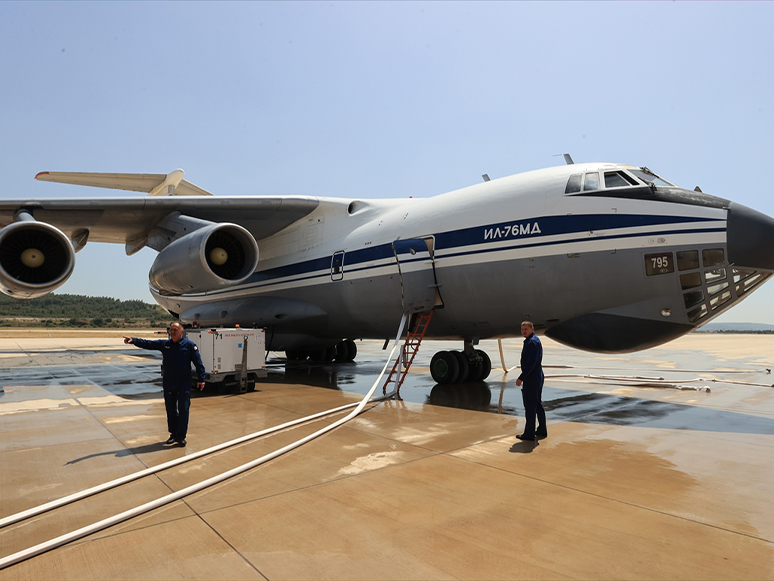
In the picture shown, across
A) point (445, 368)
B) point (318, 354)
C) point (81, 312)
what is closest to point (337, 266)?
point (445, 368)

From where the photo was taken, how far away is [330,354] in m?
14.7

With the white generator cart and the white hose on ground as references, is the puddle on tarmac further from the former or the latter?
the white hose on ground

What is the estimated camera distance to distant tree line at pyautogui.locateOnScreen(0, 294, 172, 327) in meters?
68.5

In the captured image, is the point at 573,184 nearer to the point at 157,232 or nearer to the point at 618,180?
the point at 618,180

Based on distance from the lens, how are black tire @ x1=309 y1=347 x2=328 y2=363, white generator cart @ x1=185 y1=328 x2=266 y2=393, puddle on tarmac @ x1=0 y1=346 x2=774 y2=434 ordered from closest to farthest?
1. puddle on tarmac @ x1=0 y1=346 x2=774 y2=434
2. white generator cart @ x1=185 y1=328 x2=266 y2=393
3. black tire @ x1=309 y1=347 x2=328 y2=363

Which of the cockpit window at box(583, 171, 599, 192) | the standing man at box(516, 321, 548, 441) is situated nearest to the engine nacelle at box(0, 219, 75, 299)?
the standing man at box(516, 321, 548, 441)

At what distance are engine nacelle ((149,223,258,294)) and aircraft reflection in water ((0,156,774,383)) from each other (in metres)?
0.04

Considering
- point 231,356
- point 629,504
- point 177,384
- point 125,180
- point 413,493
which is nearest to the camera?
point 629,504

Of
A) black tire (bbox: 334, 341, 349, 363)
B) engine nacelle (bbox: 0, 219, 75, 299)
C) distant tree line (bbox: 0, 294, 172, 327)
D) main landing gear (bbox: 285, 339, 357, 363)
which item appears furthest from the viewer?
distant tree line (bbox: 0, 294, 172, 327)

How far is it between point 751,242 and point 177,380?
21.9 feet

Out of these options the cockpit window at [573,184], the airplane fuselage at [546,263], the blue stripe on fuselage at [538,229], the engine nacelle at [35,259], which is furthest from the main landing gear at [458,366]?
the engine nacelle at [35,259]

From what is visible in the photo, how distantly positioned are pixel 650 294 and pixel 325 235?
22.2ft

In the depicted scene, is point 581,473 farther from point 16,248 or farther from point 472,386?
point 16,248

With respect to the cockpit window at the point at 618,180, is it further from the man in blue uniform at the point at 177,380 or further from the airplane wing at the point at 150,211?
the airplane wing at the point at 150,211
